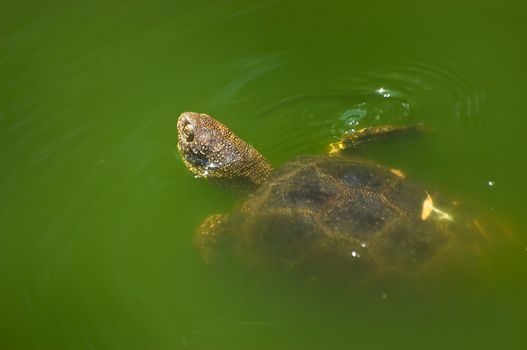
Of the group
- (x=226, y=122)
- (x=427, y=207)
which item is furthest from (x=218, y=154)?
(x=427, y=207)

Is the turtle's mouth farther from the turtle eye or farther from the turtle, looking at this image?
the turtle

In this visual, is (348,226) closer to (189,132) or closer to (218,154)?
(218,154)

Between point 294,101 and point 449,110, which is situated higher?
point 294,101

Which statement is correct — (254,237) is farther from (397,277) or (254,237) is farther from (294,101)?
(294,101)

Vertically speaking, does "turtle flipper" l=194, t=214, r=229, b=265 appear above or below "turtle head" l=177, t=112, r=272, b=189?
below

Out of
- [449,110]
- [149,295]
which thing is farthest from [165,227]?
[449,110]

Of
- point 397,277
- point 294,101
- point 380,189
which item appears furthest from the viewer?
point 294,101

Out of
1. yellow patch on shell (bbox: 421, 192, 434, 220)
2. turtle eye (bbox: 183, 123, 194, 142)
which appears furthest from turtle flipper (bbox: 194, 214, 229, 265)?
yellow patch on shell (bbox: 421, 192, 434, 220)
